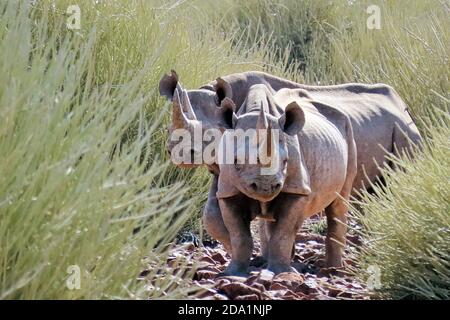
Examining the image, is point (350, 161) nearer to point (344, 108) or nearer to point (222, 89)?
point (344, 108)

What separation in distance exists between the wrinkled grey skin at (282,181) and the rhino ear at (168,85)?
23.7 inches

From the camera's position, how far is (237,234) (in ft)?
22.6

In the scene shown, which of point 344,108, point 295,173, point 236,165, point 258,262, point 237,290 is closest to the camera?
point 237,290

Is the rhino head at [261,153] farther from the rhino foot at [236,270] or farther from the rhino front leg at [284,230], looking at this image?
the rhino foot at [236,270]

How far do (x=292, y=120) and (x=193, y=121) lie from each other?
76 centimetres

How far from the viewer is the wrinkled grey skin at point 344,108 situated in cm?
735

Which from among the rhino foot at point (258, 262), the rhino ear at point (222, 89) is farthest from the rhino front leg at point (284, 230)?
the rhino ear at point (222, 89)

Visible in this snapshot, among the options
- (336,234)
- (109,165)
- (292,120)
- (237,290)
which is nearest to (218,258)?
(336,234)

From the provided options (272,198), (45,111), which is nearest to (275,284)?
(272,198)

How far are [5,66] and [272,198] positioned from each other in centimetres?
227

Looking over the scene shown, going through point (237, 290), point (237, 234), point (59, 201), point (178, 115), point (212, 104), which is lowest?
point (59, 201)

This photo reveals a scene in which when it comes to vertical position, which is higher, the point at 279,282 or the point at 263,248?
the point at 263,248

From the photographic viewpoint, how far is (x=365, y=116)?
8.73m
